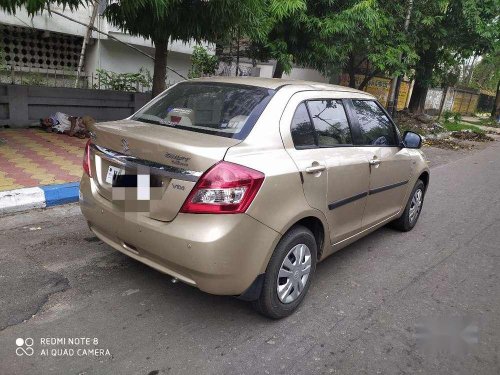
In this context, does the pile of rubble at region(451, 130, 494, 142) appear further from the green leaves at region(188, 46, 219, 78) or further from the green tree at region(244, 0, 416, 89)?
the green leaves at region(188, 46, 219, 78)

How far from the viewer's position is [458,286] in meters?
3.79

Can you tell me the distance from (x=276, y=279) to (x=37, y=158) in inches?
193

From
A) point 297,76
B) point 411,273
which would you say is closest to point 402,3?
point 297,76

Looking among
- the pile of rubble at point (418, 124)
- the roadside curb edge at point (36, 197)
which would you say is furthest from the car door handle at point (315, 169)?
the pile of rubble at point (418, 124)

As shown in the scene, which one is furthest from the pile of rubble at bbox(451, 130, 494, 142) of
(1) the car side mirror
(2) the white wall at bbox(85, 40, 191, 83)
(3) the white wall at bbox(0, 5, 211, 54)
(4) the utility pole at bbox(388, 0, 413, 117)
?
(1) the car side mirror

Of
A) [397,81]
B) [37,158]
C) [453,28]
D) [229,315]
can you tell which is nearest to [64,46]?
[37,158]

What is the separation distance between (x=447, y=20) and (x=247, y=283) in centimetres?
1398

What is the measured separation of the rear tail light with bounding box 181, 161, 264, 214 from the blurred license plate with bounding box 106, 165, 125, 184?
0.63 meters

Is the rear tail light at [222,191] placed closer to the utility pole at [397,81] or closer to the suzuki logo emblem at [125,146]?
the suzuki logo emblem at [125,146]

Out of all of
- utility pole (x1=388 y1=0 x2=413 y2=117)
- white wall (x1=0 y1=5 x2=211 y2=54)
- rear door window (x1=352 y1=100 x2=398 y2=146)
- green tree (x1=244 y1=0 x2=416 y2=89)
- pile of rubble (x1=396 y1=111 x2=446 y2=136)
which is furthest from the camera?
pile of rubble (x1=396 y1=111 x2=446 y2=136)

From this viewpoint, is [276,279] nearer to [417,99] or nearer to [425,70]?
[425,70]

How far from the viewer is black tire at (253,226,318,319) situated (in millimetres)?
2766

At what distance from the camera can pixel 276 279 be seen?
2.81 metres

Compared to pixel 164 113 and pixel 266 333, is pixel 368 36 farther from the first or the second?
pixel 266 333
